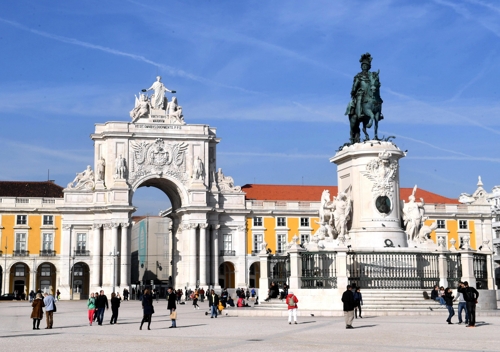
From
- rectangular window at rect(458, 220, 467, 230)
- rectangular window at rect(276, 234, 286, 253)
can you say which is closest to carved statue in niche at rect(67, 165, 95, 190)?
rectangular window at rect(276, 234, 286, 253)

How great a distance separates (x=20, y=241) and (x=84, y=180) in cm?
813

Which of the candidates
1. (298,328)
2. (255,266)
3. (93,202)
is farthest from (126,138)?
(298,328)

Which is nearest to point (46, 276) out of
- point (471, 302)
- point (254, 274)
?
Answer: point (254, 274)

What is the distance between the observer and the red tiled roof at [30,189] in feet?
264

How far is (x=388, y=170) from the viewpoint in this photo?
2909 cm

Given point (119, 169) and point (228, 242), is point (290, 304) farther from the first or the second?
point (228, 242)

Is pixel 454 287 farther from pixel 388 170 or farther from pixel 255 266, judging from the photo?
pixel 255 266

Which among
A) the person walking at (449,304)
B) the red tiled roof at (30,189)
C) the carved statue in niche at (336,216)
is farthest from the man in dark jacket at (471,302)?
the red tiled roof at (30,189)

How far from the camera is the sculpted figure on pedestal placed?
3003 centimetres

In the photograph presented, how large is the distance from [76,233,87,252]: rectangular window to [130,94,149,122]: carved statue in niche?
11547mm

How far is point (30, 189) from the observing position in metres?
82.2

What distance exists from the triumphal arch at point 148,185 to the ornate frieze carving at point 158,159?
90 millimetres

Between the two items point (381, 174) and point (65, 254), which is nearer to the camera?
point (381, 174)

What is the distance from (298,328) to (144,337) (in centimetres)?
443
